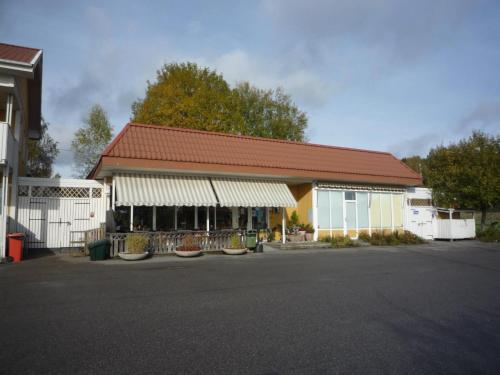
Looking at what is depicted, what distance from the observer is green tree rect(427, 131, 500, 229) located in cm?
2264

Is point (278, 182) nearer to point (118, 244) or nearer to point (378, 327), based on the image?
point (118, 244)

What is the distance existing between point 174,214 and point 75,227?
4164mm

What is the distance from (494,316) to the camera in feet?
21.0

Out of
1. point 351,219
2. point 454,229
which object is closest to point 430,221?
point 454,229

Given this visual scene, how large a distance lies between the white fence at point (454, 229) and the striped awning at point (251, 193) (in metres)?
11.2

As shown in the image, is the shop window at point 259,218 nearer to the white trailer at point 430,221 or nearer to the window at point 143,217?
the window at point 143,217

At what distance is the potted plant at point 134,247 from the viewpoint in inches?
504

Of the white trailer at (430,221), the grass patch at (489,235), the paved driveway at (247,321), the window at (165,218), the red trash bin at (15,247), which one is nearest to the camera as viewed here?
the paved driveway at (247,321)

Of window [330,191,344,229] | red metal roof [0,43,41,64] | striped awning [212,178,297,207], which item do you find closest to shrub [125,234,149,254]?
striped awning [212,178,297,207]

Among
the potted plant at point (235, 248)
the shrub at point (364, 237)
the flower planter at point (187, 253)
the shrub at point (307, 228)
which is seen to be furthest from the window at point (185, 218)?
the shrub at point (364, 237)

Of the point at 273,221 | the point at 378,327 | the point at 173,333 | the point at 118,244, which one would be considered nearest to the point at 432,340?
the point at 378,327

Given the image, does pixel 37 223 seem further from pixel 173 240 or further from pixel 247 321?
pixel 247 321

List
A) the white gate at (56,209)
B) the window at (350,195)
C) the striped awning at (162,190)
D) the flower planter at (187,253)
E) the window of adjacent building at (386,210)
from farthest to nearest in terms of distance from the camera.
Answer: the window of adjacent building at (386,210) → the window at (350,195) → the white gate at (56,209) → the striped awning at (162,190) → the flower planter at (187,253)

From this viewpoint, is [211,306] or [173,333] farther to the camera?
[211,306]
